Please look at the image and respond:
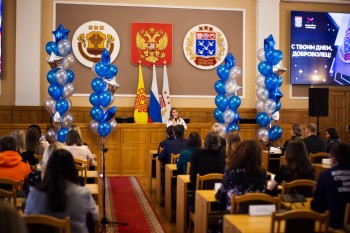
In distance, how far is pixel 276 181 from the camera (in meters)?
4.61

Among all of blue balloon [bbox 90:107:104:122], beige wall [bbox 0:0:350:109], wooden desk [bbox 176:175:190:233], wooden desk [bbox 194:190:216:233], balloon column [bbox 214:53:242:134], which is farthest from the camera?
beige wall [bbox 0:0:350:109]

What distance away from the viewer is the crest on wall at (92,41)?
12242 mm

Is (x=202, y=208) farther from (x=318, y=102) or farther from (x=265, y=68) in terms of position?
(x=318, y=102)

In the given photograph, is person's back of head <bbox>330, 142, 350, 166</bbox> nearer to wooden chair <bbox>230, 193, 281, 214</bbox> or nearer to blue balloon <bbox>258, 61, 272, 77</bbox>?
wooden chair <bbox>230, 193, 281, 214</bbox>

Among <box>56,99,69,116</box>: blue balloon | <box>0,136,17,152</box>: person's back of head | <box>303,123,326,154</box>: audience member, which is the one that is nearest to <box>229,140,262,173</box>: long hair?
<box>0,136,17,152</box>: person's back of head

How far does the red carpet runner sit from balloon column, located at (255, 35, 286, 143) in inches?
122

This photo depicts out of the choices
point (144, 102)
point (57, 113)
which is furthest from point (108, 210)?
point (144, 102)

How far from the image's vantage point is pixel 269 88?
33.4 feet

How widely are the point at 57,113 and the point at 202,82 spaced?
448 centimetres

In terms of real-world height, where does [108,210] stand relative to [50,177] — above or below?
below

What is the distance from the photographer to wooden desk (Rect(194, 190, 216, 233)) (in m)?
4.51

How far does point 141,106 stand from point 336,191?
872cm

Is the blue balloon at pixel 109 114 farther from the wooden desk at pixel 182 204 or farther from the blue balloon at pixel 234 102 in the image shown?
the wooden desk at pixel 182 204

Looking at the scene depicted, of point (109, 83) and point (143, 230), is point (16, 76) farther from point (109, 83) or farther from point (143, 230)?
point (143, 230)
